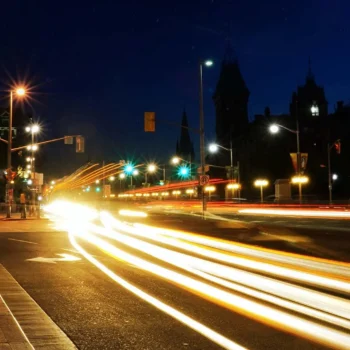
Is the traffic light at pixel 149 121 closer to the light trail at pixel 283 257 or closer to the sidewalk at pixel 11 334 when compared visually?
the light trail at pixel 283 257

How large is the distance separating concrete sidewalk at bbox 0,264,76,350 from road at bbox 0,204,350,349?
19 cm

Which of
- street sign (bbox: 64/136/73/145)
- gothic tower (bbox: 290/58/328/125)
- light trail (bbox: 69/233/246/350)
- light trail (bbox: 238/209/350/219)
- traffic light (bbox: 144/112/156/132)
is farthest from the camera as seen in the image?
gothic tower (bbox: 290/58/328/125)

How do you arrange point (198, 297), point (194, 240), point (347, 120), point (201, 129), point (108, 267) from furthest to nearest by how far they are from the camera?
1. point (347, 120)
2. point (201, 129)
3. point (194, 240)
4. point (108, 267)
5. point (198, 297)

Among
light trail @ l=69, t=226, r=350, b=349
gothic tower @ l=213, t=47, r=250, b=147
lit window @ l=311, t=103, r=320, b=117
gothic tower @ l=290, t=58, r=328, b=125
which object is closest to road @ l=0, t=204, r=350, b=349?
light trail @ l=69, t=226, r=350, b=349

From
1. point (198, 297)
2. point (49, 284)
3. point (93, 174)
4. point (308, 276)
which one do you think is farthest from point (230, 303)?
point (93, 174)

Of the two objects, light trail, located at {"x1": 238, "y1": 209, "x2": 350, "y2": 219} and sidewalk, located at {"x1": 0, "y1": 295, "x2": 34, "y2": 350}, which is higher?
light trail, located at {"x1": 238, "y1": 209, "x2": 350, "y2": 219}

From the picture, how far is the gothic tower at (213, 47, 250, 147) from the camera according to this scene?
139625mm

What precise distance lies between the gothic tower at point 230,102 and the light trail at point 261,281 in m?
120

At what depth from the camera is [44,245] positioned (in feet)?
67.4

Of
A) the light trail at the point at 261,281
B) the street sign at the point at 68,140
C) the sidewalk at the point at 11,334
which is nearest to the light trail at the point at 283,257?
the light trail at the point at 261,281

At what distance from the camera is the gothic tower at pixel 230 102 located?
140 m

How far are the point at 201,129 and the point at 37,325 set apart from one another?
3060 cm

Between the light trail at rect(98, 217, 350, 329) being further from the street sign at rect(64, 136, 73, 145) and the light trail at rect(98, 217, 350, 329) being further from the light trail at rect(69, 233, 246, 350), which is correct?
the street sign at rect(64, 136, 73, 145)

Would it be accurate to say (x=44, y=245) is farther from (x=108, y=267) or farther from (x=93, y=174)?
(x=93, y=174)
